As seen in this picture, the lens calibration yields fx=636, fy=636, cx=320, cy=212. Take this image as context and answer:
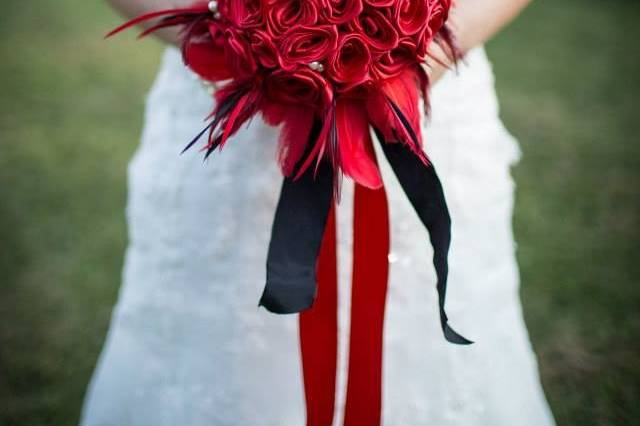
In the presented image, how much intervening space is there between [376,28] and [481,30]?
34 centimetres

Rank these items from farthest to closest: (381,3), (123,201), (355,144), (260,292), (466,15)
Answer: (123,201)
(260,292)
(466,15)
(355,144)
(381,3)

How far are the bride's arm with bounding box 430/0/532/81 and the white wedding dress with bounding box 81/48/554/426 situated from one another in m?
0.21

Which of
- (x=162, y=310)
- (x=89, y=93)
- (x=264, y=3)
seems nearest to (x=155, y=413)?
(x=162, y=310)

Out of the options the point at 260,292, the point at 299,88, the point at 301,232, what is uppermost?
the point at 299,88

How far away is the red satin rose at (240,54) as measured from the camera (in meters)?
0.95

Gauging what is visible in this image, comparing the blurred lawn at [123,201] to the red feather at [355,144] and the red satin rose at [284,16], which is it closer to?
the red feather at [355,144]

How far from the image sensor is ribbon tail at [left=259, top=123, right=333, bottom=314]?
1.00 meters

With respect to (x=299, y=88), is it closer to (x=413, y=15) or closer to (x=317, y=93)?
(x=317, y=93)

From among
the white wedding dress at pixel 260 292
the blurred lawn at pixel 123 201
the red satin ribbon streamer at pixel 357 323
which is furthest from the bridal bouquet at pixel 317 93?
the blurred lawn at pixel 123 201

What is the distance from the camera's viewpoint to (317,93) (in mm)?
968

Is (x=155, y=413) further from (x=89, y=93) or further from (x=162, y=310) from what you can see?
(x=89, y=93)

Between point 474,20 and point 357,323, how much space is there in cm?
59

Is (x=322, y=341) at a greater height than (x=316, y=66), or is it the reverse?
(x=316, y=66)

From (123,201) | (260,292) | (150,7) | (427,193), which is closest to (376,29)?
(427,193)
